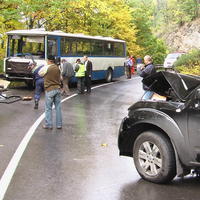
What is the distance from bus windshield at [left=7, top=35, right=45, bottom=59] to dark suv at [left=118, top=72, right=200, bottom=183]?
54.3 feet

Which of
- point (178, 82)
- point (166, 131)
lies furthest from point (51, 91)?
point (166, 131)

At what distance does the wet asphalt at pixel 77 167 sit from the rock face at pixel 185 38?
59.8 metres

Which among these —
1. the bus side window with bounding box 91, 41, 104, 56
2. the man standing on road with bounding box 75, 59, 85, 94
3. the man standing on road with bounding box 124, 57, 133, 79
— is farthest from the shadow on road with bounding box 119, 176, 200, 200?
the man standing on road with bounding box 124, 57, 133, 79

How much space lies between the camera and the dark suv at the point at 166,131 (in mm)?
6195

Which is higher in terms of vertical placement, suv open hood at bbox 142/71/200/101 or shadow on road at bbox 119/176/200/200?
suv open hood at bbox 142/71/200/101

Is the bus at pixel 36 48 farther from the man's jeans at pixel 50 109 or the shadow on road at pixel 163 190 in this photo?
the shadow on road at pixel 163 190

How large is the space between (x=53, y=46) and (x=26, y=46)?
1374 millimetres

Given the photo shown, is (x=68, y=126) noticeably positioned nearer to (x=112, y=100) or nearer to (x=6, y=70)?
(x=112, y=100)

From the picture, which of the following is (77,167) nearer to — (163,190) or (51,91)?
(163,190)

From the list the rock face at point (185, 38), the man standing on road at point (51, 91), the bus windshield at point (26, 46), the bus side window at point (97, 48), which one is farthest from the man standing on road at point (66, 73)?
the rock face at point (185, 38)

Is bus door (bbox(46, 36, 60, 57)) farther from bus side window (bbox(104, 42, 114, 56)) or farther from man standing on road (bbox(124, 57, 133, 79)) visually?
man standing on road (bbox(124, 57, 133, 79))

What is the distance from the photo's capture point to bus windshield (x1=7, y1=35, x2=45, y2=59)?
76.5ft

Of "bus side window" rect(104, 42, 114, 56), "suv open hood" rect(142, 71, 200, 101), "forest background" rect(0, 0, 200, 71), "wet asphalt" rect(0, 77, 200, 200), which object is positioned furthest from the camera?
"bus side window" rect(104, 42, 114, 56)

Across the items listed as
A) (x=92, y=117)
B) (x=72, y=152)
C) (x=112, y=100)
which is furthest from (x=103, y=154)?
(x=112, y=100)
